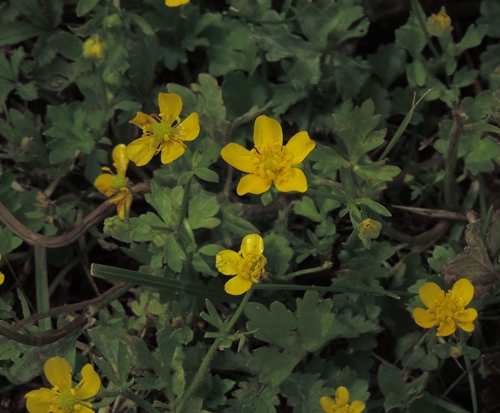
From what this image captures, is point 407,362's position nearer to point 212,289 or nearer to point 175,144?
point 212,289

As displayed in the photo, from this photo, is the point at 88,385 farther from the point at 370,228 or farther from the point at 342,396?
the point at 370,228

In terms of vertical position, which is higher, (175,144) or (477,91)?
(175,144)

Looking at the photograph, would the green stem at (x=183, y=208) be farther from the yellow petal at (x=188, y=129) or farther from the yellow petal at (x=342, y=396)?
the yellow petal at (x=342, y=396)

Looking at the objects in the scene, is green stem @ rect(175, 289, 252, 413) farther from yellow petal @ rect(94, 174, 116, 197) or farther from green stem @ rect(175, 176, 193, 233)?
yellow petal @ rect(94, 174, 116, 197)

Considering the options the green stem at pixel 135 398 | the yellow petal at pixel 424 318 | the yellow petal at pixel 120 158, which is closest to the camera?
the green stem at pixel 135 398

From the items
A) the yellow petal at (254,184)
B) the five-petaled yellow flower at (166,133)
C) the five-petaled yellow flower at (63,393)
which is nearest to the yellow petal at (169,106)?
the five-petaled yellow flower at (166,133)

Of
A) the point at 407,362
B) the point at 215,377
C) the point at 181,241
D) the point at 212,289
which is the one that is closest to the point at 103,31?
the point at 181,241

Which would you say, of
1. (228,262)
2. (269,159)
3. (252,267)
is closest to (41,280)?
(228,262)

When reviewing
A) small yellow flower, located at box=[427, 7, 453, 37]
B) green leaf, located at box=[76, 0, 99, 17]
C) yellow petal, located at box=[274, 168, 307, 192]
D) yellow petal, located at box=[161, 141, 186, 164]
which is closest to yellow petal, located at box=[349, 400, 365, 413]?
yellow petal, located at box=[274, 168, 307, 192]
